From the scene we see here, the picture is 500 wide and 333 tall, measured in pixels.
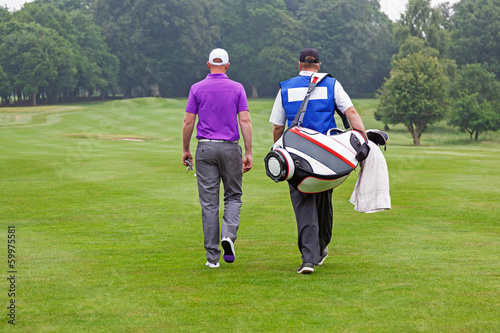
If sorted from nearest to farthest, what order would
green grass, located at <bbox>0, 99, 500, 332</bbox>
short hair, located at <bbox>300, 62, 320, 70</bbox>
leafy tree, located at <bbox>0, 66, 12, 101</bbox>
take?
green grass, located at <bbox>0, 99, 500, 332</bbox>
short hair, located at <bbox>300, 62, 320, 70</bbox>
leafy tree, located at <bbox>0, 66, 12, 101</bbox>

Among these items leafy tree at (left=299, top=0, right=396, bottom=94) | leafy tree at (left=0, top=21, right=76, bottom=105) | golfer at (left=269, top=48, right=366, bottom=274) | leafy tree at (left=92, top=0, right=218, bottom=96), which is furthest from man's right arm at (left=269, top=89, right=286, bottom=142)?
leafy tree at (left=299, top=0, right=396, bottom=94)

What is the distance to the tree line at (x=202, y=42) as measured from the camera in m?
81.6

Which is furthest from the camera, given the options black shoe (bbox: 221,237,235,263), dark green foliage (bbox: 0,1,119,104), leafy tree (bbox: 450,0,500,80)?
leafy tree (bbox: 450,0,500,80)

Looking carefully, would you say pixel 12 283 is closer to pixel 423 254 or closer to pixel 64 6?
pixel 423 254

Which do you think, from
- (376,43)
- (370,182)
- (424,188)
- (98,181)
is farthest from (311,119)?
(376,43)

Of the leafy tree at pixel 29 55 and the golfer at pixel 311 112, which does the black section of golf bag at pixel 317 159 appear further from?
A: the leafy tree at pixel 29 55

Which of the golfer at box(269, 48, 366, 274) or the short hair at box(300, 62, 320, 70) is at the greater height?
the short hair at box(300, 62, 320, 70)

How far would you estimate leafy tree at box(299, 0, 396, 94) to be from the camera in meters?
104

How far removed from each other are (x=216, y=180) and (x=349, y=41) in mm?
100740

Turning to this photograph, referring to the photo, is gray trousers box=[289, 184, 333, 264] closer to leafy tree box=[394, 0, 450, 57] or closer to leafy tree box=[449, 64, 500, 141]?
leafy tree box=[449, 64, 500, 141]

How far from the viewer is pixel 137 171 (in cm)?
1959

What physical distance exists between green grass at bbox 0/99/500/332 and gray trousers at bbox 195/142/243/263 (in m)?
0.40

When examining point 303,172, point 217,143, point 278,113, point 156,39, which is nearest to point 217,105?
point 217,143

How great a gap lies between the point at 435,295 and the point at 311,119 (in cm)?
216
